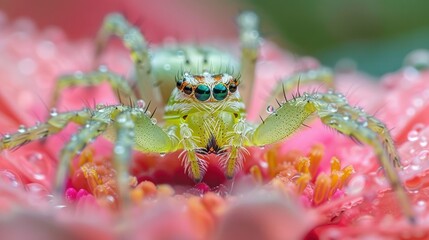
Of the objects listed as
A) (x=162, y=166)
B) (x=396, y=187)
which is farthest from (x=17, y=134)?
(x=396, y=187)

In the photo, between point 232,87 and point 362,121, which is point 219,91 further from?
point 362,121

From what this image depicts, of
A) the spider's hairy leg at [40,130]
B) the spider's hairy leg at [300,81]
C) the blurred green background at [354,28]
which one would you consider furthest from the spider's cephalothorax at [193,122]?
the blurred green background at [354,28]

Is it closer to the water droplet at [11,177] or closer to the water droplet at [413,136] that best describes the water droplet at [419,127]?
the water droplet at [413,136]

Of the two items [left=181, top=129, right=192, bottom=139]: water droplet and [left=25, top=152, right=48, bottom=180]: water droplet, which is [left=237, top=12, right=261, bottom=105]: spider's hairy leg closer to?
[left=181, top=129, right=192, bottom=139]: water droplet

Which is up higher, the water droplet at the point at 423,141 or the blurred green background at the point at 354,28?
the blurred green background at the point at 354,28

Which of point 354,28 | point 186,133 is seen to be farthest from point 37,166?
point 354,28

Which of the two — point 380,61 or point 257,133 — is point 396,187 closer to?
point 257,133
